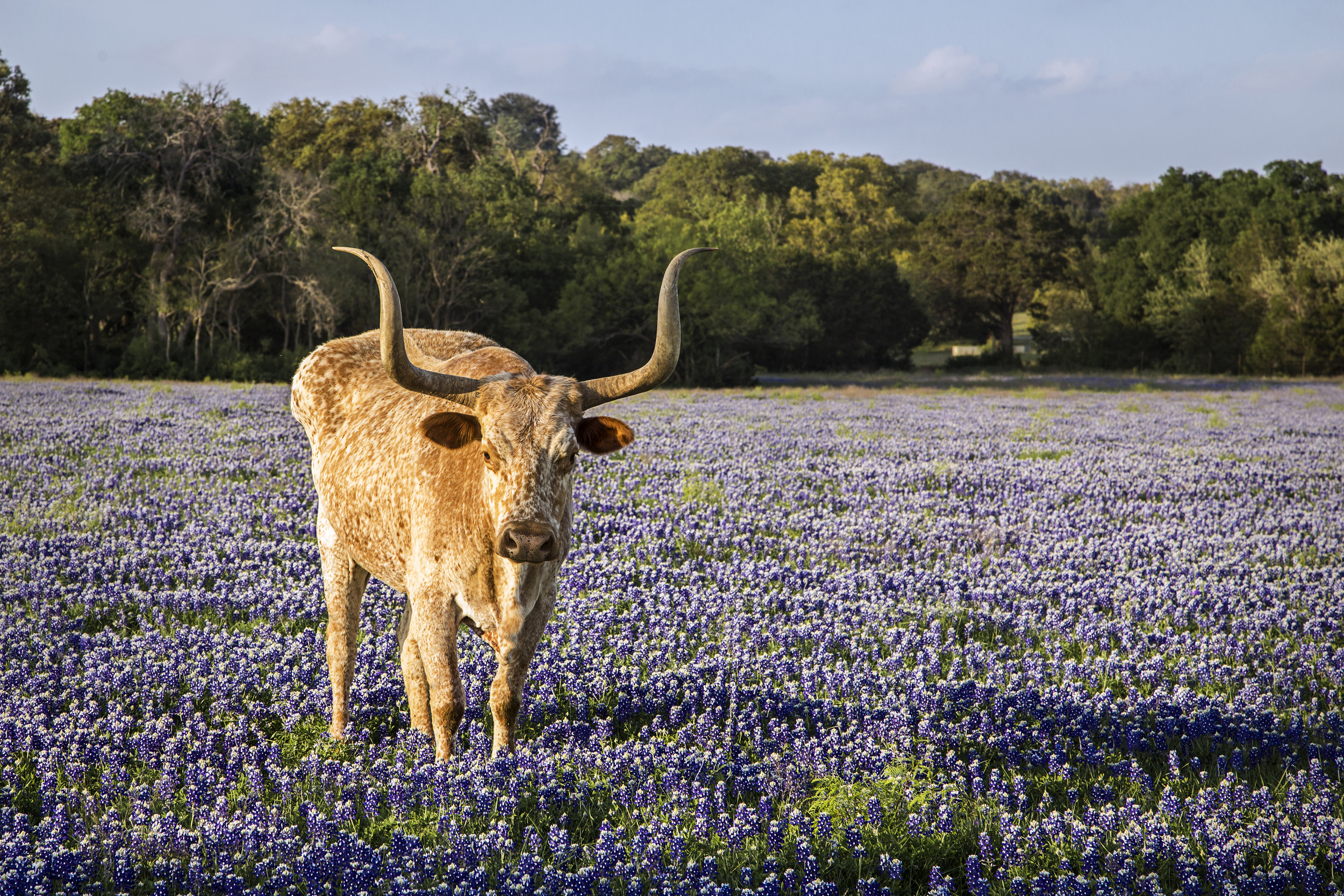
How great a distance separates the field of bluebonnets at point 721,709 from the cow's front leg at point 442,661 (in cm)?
20

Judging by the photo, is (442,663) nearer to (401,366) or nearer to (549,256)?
(401,366)

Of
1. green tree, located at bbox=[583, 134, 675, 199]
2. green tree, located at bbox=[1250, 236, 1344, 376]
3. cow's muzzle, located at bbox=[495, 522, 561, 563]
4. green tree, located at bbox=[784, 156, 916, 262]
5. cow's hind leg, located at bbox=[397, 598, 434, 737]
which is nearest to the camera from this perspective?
cow's muzzle, located at bbox=[495, 522, 561, 563]

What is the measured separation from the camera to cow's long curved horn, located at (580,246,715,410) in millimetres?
3723

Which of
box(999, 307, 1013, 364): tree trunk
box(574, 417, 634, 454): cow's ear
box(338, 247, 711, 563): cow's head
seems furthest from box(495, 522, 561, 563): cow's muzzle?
box(999, 307, 1013, 364): tree trunk

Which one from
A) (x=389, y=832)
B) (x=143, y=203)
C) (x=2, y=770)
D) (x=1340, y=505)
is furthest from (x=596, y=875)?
(x=143, y=203)

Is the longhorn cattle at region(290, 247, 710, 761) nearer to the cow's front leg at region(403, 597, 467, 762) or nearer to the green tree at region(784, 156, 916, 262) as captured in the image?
the cow's front leg at region(403, 597, 467, 762)

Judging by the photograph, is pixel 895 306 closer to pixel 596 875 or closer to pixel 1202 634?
pixel 1202 634

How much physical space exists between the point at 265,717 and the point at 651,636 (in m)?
2.51

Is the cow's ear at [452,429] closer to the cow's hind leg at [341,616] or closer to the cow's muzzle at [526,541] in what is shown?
the cow's muzzle at [526,541]

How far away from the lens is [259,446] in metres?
15.3

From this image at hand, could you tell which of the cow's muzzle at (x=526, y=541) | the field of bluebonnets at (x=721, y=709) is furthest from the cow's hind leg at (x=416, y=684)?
the cow's muzzle at (x=526, y=541)

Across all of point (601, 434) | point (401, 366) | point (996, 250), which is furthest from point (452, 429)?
point (996, 250)

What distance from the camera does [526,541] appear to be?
3.47 metres

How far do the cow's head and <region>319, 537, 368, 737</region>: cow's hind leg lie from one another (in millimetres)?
1515
